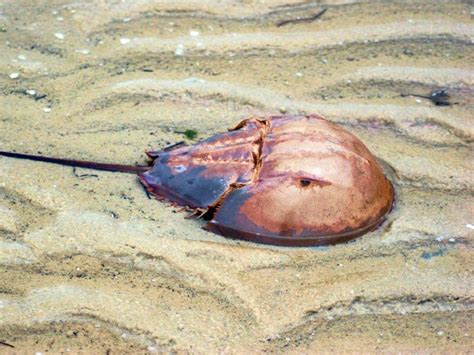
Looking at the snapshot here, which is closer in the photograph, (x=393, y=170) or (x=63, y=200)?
(x=63, y=200)

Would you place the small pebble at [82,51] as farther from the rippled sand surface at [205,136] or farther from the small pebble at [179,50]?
the small pebble at [179,50]

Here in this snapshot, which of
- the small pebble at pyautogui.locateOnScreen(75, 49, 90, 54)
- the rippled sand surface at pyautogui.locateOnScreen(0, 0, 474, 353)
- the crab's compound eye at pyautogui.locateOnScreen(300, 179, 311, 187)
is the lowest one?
the rippled sand surface at pyautogui.locateOnScreen(0, 0, 474, 353)

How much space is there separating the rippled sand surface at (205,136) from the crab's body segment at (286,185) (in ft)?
0.22

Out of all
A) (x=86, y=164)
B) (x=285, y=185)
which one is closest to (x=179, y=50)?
(x=86, y=164)

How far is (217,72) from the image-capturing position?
3.40m

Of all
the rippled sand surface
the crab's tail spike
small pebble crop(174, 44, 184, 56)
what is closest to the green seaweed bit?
the rippled sand surface

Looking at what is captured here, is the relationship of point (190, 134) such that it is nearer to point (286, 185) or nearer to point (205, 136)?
point (205, 136)

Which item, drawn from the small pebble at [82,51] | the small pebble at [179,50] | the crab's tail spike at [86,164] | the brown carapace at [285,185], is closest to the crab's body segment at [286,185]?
the brown carapace at [285,185]

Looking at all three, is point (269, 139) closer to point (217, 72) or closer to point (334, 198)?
point (334, 198)

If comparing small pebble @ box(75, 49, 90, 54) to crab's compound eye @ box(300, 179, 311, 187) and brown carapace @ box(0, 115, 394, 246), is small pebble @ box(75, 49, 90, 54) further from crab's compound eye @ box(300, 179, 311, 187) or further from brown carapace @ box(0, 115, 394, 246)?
crab's compound eye @ box(300, 179, 311, 187)

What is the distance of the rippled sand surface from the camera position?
2.31 metres

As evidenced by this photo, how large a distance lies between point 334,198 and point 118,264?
2.60ft

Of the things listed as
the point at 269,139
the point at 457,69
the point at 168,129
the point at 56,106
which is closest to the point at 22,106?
the point at 56,106

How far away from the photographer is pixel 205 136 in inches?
122
